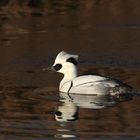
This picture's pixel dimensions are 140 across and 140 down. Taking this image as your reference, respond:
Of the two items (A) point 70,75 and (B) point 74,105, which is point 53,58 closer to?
(A) point 70,75

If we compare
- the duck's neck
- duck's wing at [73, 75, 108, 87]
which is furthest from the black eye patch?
duck's wing at [73, 75, 108, 87]

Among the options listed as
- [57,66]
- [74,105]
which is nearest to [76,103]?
[74,105]

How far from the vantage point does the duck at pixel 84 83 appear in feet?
51.1

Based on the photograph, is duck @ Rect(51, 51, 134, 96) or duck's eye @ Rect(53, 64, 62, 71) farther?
duck's eye @ Rect(53, 64, 62, 71)

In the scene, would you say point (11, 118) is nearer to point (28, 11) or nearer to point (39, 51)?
point (39, 51)

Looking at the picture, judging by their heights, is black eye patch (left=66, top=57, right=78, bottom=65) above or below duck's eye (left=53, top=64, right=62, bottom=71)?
above

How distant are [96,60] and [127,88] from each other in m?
4.13

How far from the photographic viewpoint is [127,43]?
2192 centimetres

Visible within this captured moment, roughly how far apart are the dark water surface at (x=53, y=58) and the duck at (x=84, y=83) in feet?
0.65

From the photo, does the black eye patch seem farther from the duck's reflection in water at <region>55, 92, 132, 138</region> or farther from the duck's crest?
the duck's reflection in water at <region>55, 92, 132, 138</region>

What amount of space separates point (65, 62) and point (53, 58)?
3.67m

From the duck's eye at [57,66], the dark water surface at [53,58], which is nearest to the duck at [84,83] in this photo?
the duck's eye at [57,66]

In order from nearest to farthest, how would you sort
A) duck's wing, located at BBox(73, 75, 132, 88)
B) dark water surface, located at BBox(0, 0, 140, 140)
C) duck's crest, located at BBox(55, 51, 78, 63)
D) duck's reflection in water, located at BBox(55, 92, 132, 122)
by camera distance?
1. dark water surface, located at BBox(0, 0, 140, 140)
2. duck's reflection in water, located at BBox(55, 92, 132, 122)
3. duck's wing, located at BBox(73, 75, 132, 88)
4. duck's crest, located at BBox(55, 51, 78, 63)

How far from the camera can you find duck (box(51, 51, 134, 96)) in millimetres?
15578
